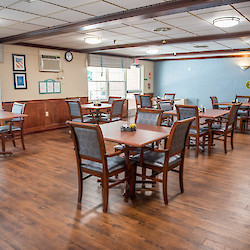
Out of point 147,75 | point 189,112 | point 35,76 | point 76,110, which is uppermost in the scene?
point 147,75

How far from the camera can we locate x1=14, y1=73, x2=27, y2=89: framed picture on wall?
598 centimetres

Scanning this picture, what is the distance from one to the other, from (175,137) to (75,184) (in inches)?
56.2

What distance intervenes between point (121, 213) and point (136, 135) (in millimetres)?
828

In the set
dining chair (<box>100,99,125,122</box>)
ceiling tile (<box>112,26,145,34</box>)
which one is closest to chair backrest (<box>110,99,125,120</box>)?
dining chair (<box>100,99,125,122</box>)

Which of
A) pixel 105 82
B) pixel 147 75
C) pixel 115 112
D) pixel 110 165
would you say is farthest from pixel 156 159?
pixel 147 75

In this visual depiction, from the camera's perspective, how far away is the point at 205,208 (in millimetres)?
2551

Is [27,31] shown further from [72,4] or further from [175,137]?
[175,137]

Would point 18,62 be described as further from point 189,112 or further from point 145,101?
point 189,112

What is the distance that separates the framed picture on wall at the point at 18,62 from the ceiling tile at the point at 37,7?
110 inches

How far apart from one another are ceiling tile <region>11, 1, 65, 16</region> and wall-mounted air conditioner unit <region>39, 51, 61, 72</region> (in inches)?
120

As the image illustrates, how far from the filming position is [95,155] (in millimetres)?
2420

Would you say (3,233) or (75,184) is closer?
(3,233)

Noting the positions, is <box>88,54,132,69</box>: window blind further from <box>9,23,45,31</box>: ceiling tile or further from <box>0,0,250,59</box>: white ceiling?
<box>9,23,45,31</box>: ceiling tile

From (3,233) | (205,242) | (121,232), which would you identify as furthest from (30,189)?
(205,242)
